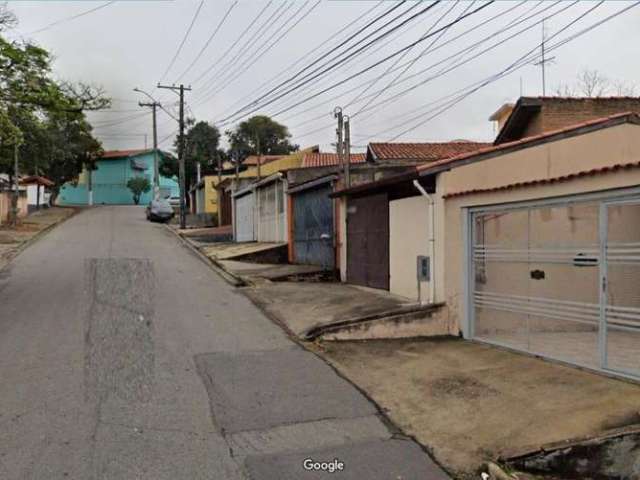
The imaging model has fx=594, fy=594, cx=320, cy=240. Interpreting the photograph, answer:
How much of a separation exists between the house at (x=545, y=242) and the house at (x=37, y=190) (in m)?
39.0

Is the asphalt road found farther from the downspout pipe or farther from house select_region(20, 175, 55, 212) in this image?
house select_region(20, 175, 55, 212)

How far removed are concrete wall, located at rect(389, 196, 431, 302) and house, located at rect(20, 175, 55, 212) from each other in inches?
1456

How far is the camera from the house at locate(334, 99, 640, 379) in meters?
6.69

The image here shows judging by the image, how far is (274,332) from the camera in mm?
9797

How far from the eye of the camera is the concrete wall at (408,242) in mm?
10805

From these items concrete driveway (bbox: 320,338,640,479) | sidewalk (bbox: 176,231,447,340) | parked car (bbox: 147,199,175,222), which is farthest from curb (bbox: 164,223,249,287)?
parked car (bbox: 147,199,175,222)

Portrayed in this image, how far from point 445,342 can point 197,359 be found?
12.3 feet

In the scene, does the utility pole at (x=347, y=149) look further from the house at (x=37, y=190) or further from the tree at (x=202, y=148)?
the tree at (x=202, y=148)

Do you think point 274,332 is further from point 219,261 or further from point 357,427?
point 219,261

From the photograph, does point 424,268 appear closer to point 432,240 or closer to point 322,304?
point 432,240

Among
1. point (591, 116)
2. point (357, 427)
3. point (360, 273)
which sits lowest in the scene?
point (357, 427)

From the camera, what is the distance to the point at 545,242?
798 centimetres

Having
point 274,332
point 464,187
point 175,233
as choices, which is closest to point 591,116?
point 464,187

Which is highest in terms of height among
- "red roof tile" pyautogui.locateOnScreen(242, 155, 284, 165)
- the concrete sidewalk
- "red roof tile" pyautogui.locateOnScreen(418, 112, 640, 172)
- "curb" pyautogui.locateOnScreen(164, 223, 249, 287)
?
"red roof tile" pyautogui.locateOnScreen(242, 155, 284, 165)
